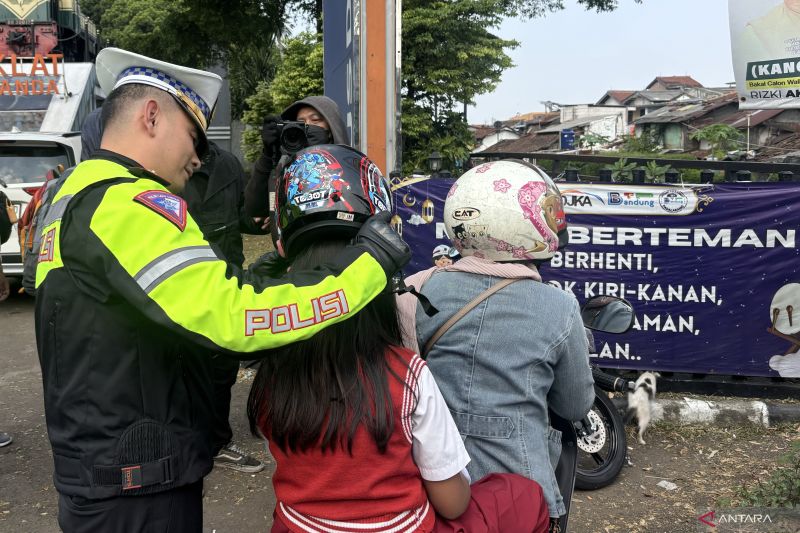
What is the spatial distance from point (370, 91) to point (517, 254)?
3.31 meters

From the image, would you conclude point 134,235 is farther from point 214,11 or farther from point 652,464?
point 214,11

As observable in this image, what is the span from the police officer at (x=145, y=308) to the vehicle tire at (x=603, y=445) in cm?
288

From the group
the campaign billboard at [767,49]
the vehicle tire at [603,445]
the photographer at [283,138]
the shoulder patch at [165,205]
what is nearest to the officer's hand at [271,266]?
the shoulder patch at [165,205]

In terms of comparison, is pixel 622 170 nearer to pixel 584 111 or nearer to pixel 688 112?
pixel 688 112

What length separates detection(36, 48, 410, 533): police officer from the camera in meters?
1.51

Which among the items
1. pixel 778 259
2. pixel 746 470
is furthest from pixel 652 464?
pixel 778 259

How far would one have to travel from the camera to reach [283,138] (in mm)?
2703

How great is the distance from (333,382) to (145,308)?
42 cm

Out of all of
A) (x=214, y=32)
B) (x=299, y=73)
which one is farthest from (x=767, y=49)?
(x=214, y=32)

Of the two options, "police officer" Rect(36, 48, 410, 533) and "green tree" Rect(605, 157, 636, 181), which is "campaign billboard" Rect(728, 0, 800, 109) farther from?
"police officer" Rect(36, 48, 410, 533)

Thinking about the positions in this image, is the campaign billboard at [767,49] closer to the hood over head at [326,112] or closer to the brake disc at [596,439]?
the brake disc at [596,439]

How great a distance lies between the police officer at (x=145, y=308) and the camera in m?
1.51

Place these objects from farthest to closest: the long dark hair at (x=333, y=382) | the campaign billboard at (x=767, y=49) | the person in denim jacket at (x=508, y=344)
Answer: the campaign billboard at (x=767, y=49) → the person in denim jacket at (x=508, y=344) → the long dark hair at (x=333, y=382)

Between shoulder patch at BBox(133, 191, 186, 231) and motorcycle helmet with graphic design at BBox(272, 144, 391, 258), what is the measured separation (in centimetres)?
24
